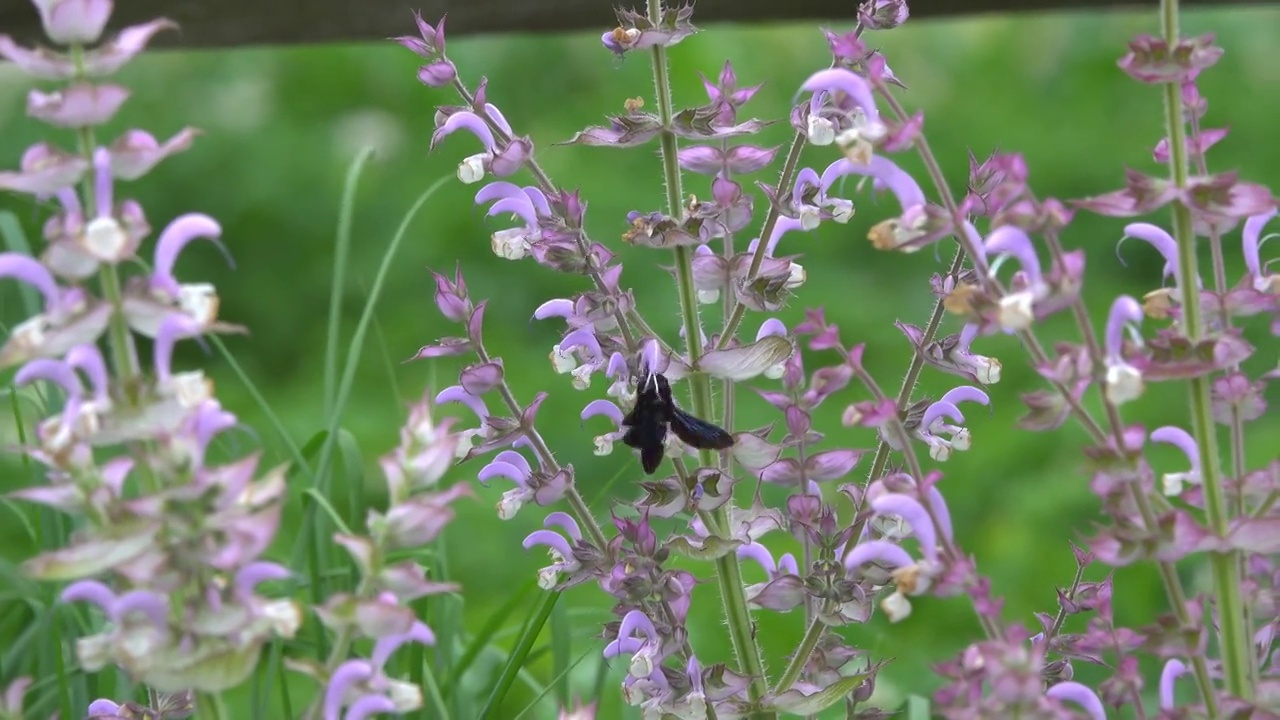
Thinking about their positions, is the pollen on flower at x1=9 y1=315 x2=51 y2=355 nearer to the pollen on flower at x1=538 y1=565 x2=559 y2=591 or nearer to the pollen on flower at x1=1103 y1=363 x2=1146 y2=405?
the pollen on flower at x1=538 y1=565 x2=559 y2=591

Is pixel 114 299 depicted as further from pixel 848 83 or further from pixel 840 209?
pixel 840 209

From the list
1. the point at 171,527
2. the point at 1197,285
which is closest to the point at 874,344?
the point at 1197,285

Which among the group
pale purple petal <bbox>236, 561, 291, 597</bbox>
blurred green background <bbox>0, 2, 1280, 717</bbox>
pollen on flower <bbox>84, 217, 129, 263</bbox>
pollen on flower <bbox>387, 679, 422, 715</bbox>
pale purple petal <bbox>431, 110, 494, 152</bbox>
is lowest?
blurred green background <bbox>0, 2, 1280, 717</bbox>

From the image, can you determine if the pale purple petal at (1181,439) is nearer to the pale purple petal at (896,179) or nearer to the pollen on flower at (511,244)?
the pale purple petal at (896,179)

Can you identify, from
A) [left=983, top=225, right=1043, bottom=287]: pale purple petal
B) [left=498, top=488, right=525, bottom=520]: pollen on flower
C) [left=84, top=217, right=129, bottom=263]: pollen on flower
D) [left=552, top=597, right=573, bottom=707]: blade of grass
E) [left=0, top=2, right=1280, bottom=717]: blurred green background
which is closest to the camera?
[left=84, top=217, right=129, bottom=263]: pollen on flower

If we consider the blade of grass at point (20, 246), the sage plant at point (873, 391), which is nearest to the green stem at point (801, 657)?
the sage plant at point (873, 391)

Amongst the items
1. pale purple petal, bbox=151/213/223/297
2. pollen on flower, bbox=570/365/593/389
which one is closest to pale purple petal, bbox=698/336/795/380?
pollen on flower, bbox=570/365/593/389

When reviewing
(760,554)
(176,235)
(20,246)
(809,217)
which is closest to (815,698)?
(760,554)
